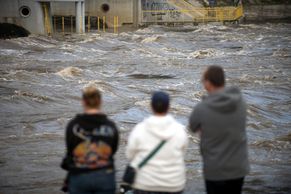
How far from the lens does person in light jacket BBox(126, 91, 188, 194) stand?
4.73 m

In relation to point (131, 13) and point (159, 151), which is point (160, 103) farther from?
point (131, 13)

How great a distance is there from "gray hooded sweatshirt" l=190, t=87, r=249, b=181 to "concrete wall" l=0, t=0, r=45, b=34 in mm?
39501

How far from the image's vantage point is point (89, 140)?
4.68 m

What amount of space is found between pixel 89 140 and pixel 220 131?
114 centimetres

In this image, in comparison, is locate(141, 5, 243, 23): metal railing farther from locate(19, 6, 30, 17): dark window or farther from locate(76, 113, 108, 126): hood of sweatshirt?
locate(76, 113, 108, 126): hood of sweatshirt

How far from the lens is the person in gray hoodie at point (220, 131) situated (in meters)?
4.90

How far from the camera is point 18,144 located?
42.0 ft

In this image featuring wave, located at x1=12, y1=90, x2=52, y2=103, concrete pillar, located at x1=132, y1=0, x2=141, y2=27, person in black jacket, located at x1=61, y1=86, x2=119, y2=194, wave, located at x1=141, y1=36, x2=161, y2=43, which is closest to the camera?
person in black jacket, located at x1=61, y1=86, x2=119, y2=194

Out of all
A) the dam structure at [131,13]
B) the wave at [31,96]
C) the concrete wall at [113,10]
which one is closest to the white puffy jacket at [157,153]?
the wave at [31,96]

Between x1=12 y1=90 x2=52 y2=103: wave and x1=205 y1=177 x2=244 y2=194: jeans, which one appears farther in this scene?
x1=12 y1=90 x2=52 y2=103: wave

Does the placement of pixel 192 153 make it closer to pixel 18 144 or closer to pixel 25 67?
pixel 18 144

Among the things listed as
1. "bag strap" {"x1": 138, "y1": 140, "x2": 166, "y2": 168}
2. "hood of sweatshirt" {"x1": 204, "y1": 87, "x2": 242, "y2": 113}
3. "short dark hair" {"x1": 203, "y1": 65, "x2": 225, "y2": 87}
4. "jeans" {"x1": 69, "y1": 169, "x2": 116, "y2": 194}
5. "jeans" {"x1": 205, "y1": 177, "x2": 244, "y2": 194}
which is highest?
"short dark hair" {"x1": 203, "y1": 65, "x2": 225, "y2": 87}

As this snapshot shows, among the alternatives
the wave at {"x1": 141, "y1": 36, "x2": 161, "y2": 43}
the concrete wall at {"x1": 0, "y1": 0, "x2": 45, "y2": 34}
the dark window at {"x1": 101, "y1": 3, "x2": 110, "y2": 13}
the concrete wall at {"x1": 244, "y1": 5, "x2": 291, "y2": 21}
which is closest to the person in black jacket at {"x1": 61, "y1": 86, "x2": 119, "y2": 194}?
the wave at {"x1": 141, "y1": 36, "x2": 161, "y2": 43}

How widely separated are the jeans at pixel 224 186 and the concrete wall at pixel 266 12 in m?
57.9
